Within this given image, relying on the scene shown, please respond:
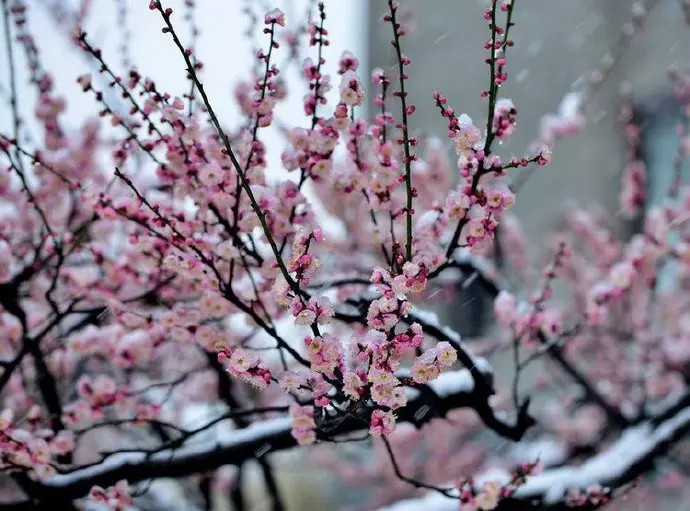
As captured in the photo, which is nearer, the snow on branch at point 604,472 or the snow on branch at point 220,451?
the snow on branch at point 220,451

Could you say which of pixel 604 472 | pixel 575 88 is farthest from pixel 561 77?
pixel 604 472

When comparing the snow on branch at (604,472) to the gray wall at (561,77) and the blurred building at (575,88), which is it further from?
the gray wall at (561,77)

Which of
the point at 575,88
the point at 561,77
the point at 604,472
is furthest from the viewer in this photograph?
the point at 561,77

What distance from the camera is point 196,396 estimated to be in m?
7.98

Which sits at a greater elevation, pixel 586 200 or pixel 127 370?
pixel 586 200

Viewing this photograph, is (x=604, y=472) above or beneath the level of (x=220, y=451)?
beneath

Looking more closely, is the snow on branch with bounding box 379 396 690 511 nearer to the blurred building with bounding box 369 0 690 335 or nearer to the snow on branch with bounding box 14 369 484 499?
the snow on branch with bounding box 14 369 484 499

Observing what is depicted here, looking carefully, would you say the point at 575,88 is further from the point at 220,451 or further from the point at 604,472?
the point at 220,451

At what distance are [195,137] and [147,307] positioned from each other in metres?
1.93

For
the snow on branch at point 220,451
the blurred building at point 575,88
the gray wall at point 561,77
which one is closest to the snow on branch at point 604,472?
the snow on branch at point 220,451

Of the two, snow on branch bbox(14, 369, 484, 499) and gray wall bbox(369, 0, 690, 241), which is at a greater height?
gray wall bbox(369, 0, 690, 241)

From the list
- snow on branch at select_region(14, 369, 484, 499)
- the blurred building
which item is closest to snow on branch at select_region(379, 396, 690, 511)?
snow on branch at select_region(14, 369, 484, 499)

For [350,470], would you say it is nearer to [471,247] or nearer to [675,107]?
[675,107]

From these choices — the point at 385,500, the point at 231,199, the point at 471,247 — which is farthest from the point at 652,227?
the point at 385,500
